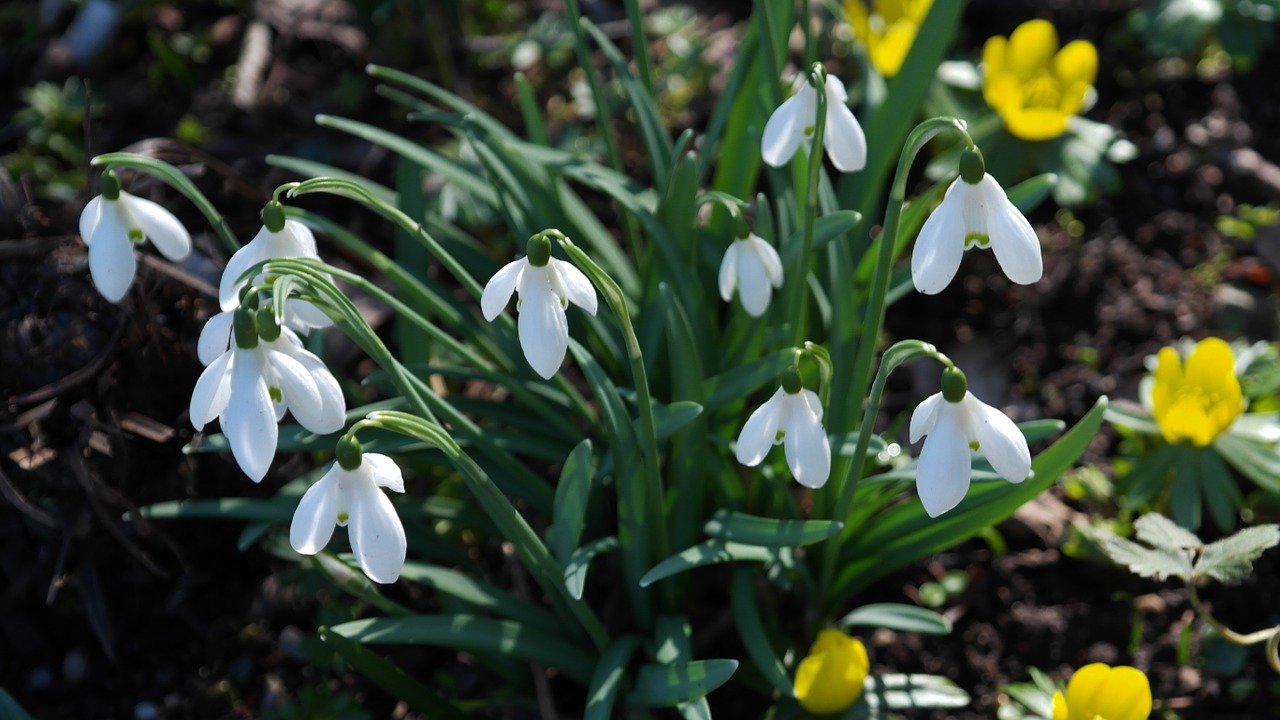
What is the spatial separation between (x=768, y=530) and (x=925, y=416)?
43cm

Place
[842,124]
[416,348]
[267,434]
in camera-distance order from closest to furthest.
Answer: [267,434] < [842,124] < [416,348]

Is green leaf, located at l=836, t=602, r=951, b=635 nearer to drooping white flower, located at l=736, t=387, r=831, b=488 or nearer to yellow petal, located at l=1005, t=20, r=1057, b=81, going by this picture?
drooping white flower, located at l=736, t=387, r=831, b=488

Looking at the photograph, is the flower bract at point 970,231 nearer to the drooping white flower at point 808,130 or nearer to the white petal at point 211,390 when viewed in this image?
the drooping white flower at point 808,130

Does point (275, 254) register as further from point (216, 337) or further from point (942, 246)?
point (942, 246)

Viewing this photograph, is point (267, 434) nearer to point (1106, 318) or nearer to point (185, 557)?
point (185, 557)

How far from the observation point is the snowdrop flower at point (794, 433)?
1.33 metres

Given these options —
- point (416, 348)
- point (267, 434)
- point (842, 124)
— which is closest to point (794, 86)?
point (842, 124)

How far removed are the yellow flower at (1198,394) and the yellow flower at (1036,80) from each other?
70 cm

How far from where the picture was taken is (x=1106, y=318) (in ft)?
8.30

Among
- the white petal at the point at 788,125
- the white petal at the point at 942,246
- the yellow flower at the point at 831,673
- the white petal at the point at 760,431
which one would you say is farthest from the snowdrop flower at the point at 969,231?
the yellow flower at the point at 831,673

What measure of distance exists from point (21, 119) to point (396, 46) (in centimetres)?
97

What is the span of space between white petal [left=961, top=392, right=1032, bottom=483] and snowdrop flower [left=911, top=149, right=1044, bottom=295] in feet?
0.47

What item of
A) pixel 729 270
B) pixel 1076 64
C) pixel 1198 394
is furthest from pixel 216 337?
pixel 1076 64

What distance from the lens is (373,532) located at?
3.84 feet
